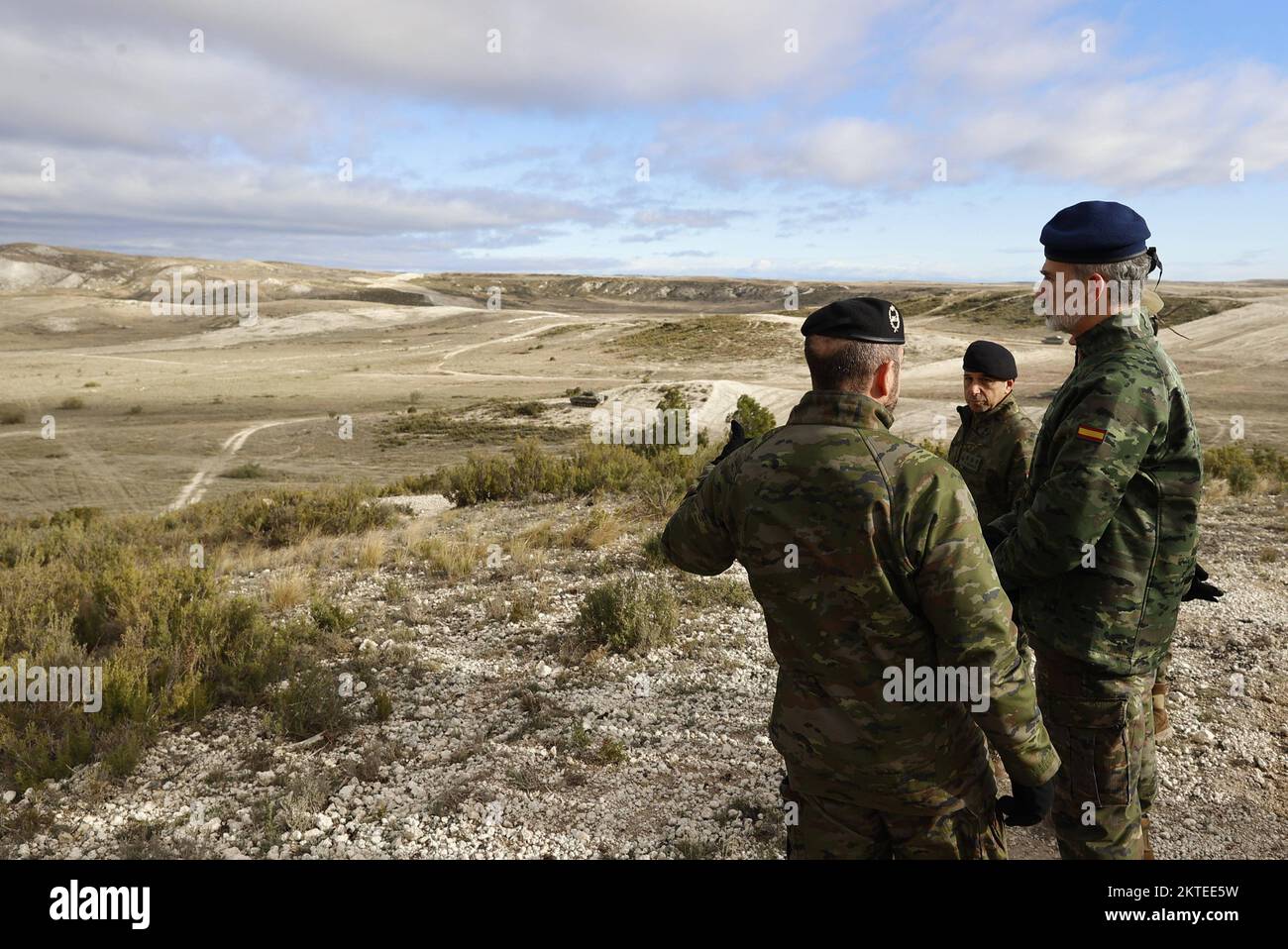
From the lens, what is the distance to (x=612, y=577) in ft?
22.2

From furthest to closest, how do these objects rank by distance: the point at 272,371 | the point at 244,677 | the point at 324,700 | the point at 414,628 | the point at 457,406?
the point at 272,371 < the point at 457,406 < the point at 414,628 < the point at 244,677 < the point at 324,700

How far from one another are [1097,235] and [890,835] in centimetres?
188

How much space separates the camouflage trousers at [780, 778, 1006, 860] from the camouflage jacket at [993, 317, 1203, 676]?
2.27ft

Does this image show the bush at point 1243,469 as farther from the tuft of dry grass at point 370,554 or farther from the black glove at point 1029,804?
the tuft of dry grass at point 370,554

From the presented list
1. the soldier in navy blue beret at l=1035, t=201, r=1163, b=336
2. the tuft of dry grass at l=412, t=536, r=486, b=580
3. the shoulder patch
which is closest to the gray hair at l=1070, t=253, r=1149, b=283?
the soldier in navy blue beret at l=1035, t=201, r=1163, b=336

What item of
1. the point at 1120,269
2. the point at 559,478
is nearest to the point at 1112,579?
the point at 1120,269

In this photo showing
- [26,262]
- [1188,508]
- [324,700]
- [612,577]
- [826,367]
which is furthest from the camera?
[26,262]

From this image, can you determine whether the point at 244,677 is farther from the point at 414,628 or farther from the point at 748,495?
the point at 748,495

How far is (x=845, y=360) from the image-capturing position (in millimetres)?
1947

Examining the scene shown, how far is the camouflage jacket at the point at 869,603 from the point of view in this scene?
1.85 m

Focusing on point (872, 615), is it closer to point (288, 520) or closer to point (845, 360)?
point (845, 360)

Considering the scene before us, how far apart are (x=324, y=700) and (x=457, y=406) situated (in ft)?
73.5

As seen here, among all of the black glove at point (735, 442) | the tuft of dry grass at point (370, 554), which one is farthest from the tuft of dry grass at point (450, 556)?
the black glove at point (735, 442)
